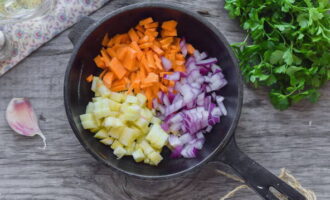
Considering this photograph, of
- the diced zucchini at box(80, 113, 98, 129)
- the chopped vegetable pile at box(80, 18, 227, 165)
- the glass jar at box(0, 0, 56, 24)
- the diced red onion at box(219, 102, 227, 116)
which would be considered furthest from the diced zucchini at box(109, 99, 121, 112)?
the glass jar at box(0, 0, 56, 24)

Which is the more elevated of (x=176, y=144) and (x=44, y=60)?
(x=44, y=60)

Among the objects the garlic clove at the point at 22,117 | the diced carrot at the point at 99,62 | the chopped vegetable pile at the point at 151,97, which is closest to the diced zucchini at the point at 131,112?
the chopped vegetable pile at the point at 151,97

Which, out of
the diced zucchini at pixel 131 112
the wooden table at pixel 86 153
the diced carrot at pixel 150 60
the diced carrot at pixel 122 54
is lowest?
the wooden table at pixel 86 153

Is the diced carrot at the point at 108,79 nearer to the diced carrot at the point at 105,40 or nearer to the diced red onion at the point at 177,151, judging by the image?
the diced carrot at the point at 105,40

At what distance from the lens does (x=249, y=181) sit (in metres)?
1.65

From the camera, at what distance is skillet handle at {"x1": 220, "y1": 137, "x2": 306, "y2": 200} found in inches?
63.8

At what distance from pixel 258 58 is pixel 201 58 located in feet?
0.81

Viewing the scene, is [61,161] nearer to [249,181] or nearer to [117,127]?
[117,127]

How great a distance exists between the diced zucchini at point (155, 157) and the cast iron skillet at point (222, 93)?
0.04 m

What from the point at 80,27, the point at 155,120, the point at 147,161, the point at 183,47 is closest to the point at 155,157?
the point at 147,161

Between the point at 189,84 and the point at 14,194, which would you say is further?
the point at 14,194

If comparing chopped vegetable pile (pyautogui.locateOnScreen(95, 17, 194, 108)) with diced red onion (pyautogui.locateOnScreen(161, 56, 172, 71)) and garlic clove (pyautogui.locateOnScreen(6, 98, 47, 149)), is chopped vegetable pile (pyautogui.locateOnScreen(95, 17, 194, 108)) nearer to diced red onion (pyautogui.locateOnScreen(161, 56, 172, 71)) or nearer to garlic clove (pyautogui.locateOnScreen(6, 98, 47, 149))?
diced red onion (pyautogui.locateOnScreen(161, 56, 172, 71))

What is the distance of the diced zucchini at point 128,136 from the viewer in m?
1.72

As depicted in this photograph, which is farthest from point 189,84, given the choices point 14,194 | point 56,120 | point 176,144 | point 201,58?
point 14,194
